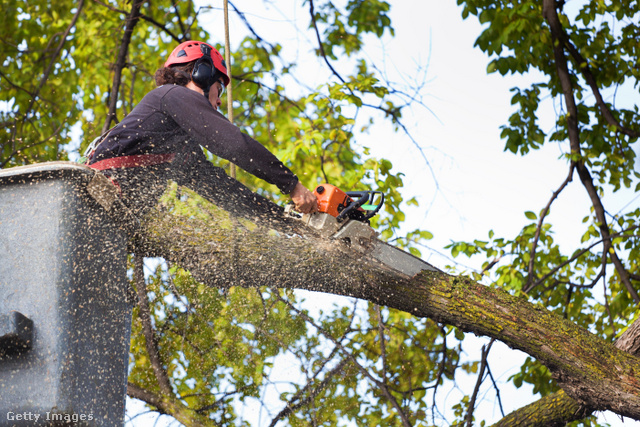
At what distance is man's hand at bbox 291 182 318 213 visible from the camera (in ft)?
9.97

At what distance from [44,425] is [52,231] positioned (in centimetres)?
76

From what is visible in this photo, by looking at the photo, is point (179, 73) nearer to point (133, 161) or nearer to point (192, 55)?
point (192, 55)

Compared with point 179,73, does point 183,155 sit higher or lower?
lower

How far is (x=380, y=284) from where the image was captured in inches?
119

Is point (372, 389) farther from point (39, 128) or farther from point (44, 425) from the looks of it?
point (39, 128)

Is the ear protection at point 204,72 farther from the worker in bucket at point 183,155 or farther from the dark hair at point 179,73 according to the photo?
the worker in bucket at point 183,155

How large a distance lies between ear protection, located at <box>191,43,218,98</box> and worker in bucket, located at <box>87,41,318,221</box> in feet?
1.09

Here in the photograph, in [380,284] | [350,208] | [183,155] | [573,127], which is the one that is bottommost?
[380,284]

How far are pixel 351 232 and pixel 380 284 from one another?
11.6 inches

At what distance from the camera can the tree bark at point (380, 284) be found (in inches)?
112

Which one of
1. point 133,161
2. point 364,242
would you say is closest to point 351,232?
point 364,242

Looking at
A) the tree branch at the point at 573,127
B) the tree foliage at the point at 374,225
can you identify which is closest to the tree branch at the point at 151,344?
the tree foliage at the point at 374,225

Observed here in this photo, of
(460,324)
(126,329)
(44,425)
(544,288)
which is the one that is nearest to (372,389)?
(544,288)

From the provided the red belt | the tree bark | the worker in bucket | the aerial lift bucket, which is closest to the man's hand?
the worker in bucket
